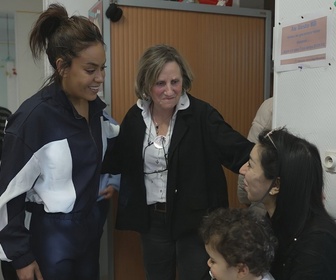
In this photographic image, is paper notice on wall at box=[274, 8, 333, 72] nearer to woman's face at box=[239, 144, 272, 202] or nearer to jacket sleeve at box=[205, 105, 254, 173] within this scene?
jacket sleeve at box=[205, 105, 254, 173]

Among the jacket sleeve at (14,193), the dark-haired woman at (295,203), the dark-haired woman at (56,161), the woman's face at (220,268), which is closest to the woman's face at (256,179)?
the dark-haired woman at (295,203)

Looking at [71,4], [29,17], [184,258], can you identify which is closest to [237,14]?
[71,4]

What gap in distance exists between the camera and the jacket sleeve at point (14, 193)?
4.17ft

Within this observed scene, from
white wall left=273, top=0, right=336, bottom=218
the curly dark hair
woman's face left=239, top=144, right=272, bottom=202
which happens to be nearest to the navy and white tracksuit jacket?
the curly dark hair

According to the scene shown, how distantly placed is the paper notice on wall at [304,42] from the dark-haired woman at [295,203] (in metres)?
0.35

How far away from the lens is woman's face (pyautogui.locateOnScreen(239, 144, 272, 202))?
117 centimetres

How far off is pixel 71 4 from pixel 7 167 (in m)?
1.50

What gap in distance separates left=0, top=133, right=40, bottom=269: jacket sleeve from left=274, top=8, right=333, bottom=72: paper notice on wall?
3.20 ft

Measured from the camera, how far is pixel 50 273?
1.38 m

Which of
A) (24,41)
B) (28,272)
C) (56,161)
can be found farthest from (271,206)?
(24,41)

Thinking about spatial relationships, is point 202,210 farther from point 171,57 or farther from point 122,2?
point 122,2

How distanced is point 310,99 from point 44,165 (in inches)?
37.4

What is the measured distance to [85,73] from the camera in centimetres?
132

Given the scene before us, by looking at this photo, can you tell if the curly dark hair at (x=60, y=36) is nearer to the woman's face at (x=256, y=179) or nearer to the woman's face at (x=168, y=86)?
A: the woman's face at (x=168, y=86)
